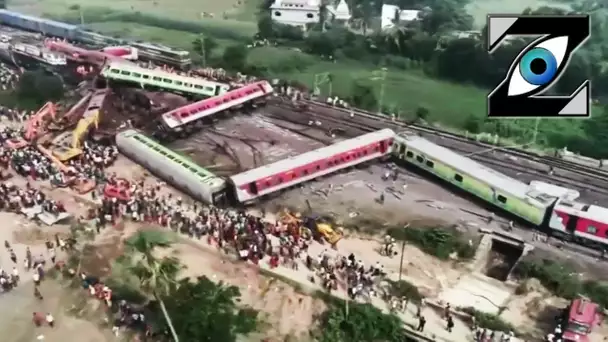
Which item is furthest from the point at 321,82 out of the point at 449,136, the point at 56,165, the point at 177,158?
the point at 56,165

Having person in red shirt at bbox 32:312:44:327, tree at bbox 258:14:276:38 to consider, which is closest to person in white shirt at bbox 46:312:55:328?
person in red shirt at bbox 32:312:44:327

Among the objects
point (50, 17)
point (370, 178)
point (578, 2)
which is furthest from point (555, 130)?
point (50, 17)

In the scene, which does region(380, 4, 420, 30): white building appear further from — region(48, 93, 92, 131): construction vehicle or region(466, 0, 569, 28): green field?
region(48, 93, 92, 131): construction vehicle

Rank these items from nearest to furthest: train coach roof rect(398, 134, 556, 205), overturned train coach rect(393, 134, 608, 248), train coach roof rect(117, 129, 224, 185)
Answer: overturned train coach rect(393, 134, 608, 248) < train coach roof rect(398, 134, 556, 205) < train coach roof rect(117, 129, 224, 185)

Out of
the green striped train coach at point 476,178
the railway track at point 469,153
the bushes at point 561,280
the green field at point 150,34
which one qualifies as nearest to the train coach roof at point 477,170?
the green striped train coach at point 476,178

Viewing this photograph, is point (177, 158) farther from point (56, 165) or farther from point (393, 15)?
point (393, 15)

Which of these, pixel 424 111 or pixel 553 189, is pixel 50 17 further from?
pixel 553 189

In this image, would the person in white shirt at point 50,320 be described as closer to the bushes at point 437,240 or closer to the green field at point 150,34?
the bushes at point 437,240

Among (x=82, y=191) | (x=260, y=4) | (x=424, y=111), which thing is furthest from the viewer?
(x=260, y=4)
